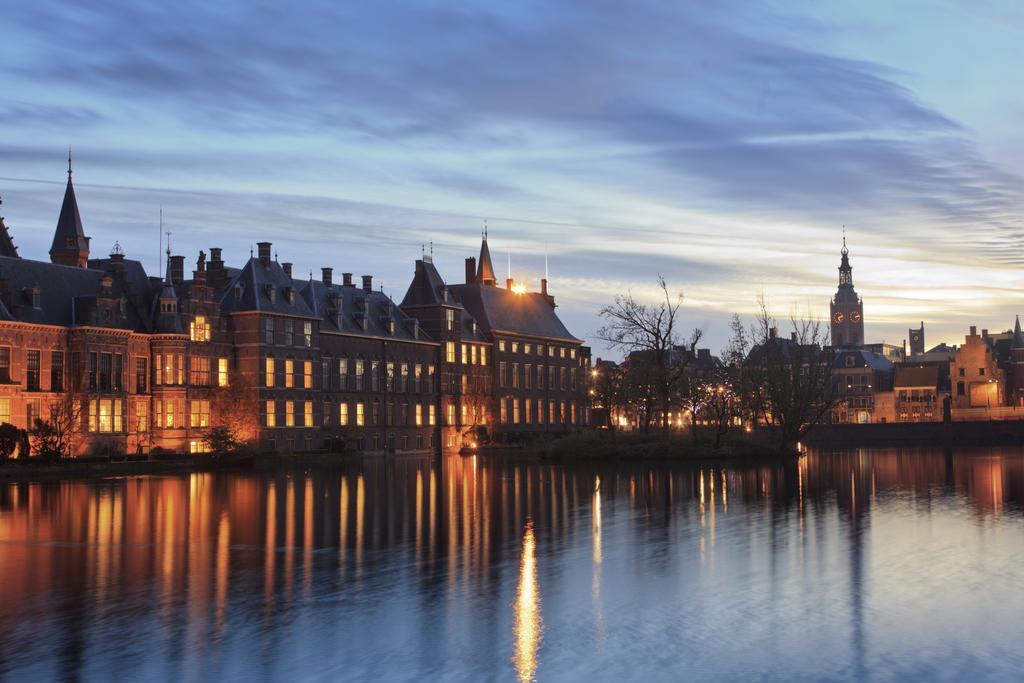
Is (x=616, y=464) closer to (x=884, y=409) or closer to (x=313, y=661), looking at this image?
(x=313, y=661)

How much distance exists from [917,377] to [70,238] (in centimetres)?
12718

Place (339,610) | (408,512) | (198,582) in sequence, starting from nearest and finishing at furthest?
(339,610) → (198,582) → (408,512)

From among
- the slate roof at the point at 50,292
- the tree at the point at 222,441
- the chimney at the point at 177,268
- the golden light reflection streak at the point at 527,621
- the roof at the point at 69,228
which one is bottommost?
the golden light reflection streak at the point at 527,621

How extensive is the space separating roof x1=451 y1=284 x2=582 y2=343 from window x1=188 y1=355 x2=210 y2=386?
43536 mm

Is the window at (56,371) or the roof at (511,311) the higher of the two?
the roof at (511,311)

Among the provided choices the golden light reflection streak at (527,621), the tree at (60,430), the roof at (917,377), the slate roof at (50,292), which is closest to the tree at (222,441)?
the tree at (60,430)

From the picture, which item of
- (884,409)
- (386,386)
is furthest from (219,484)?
(884,409)

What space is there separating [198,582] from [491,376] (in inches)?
3945

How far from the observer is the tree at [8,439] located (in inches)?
2478

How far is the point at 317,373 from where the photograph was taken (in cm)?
9388

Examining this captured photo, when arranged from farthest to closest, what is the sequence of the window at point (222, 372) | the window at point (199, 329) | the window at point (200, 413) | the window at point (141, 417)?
1. the window at point (222, 372)
2. the window at point (199, 329)
3. the window at point (200, 413)
4. the window at point (141, 417)

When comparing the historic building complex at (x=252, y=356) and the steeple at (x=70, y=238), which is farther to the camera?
the steeple at (x=70, y=238)

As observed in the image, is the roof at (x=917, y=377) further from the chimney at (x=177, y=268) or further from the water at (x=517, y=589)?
the water at (x=517, y=589)

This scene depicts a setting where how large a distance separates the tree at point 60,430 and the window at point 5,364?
3095 millimetres
